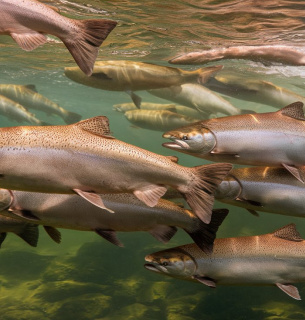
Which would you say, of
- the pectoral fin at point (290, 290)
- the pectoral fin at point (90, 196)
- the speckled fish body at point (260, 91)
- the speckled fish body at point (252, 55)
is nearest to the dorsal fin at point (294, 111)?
the pectoral fin at point (290, 290)

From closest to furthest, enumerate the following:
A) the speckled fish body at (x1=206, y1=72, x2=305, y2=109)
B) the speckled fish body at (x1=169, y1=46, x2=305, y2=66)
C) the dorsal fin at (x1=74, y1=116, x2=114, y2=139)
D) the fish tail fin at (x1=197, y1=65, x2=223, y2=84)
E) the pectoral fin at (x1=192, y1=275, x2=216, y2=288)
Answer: the dorsal fin at (x1=74, y1=116, x2=114, y2=139)
the pectoral fin at (x1=192, y1=275, x2=216, y2=288)
the fish tail fin at (x1=197, y1=65, x2=223, y2=84)
the speckled fish body at (x1=206, y1=72, x2=305, y2=109)
the speckled fish body at (x1=169, y1=46, x2=305, y2=66)

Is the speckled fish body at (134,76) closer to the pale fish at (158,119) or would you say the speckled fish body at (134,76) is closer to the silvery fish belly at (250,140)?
the pale fish at (158,119)

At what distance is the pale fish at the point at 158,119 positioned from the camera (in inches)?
429

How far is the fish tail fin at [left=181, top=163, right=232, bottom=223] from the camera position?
328 centimetres

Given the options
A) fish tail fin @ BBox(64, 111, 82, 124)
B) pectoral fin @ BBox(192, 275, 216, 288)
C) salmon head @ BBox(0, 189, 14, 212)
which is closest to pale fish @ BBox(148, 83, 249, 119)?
fish tail fin @ BBox(64, 111, 82, 124)

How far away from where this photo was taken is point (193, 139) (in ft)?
12.8

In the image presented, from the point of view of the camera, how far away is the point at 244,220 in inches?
555

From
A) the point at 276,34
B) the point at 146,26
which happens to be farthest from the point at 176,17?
the point at 276,34

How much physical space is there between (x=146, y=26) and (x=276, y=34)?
12.0 ft

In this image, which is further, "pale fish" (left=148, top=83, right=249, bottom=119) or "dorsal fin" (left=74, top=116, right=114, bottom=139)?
"pale fish" (left=148, top=83, right=249, bottom=119)

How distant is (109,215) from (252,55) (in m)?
10.6

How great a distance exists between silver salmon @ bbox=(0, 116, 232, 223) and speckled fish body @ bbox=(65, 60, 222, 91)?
423 centimetres

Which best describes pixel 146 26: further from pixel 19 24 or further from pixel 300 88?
pixel 300 88

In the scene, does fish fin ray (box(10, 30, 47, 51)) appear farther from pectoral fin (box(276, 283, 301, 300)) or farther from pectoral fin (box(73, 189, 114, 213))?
pectoral fin (box(276, 283, 301, 300))
